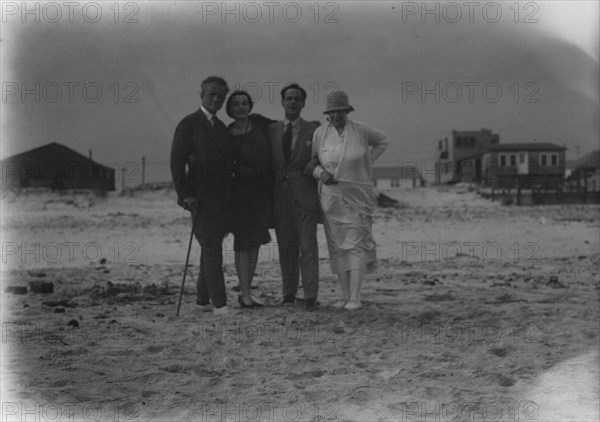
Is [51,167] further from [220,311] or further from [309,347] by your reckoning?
[309,347]

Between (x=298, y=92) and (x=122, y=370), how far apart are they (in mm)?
2621

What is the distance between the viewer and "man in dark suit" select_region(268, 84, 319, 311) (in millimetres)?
5590

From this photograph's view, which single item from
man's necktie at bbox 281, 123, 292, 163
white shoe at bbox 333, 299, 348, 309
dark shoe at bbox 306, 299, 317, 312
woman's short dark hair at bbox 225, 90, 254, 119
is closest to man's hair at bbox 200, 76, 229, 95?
woman's short dark hair at bbox 225, 90, 254, 119

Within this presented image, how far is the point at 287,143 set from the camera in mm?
5617

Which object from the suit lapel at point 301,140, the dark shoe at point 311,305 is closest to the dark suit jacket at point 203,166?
the suit lapel at point 301,140

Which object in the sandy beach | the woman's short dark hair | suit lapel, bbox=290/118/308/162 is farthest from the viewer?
suit lapel, bbox=290/118/308/162

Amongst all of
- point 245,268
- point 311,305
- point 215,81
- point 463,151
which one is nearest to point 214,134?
point 215,81

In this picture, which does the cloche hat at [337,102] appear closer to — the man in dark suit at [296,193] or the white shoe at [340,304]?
the man in dark suit at [296,193]

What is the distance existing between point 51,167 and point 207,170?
179 centimetres

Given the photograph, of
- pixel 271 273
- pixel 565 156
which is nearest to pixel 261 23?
pixel 271 273

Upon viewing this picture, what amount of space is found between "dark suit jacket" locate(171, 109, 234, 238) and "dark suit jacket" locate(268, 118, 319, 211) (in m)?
0.42

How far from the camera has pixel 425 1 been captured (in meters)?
5.16

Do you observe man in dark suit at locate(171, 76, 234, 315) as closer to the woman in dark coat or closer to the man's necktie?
the woman in dark coat

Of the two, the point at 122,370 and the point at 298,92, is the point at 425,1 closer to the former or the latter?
the point at 298,92
